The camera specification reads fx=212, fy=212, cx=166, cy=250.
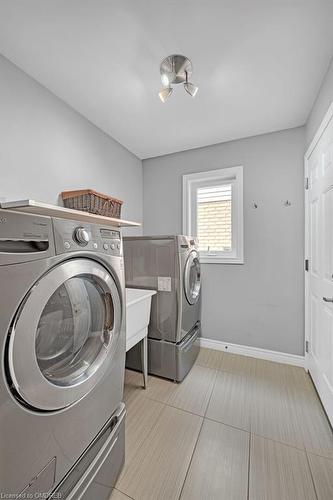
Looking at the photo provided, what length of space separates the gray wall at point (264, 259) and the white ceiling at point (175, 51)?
37 cm

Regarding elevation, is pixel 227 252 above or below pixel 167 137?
below

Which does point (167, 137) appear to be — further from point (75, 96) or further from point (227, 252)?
point (227, 252)

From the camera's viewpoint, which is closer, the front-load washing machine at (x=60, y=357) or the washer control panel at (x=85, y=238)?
the front-load washing machine at (x=60, y=357)

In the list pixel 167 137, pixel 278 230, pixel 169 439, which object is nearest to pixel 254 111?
pixel 167 137

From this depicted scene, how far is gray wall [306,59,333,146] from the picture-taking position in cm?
138

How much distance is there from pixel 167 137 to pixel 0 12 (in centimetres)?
150

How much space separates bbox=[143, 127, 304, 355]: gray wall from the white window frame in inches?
2.5

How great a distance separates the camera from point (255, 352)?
2.26 metres

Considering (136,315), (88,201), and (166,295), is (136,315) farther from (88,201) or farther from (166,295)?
(88,201)

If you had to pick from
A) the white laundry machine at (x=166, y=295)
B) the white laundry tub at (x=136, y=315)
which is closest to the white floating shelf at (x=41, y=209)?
the white laundry machine at (x=166, y=295)

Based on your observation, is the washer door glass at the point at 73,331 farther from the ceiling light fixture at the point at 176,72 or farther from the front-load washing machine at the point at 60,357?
the ceiling light fixture at the point at 176,72

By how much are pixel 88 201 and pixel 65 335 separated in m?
1.01

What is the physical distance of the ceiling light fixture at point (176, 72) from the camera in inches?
51.9

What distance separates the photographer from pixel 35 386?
2.11 ft
